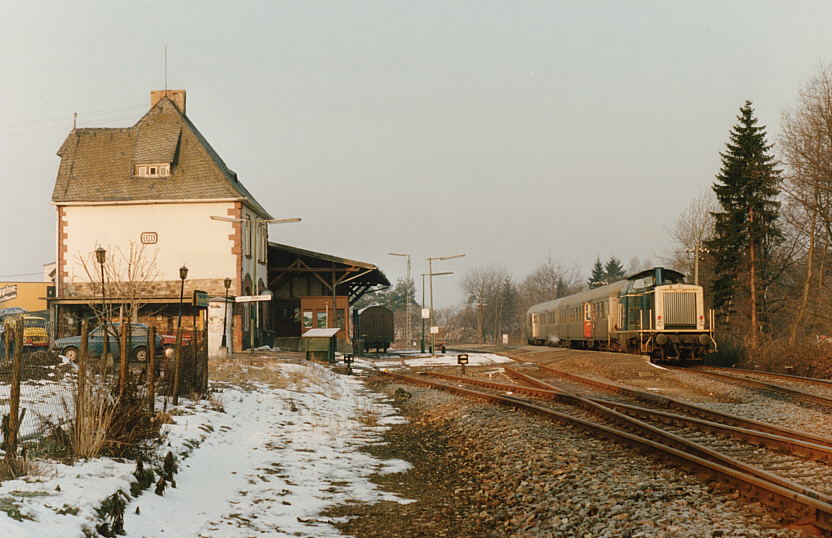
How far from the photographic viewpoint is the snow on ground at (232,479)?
601 cm

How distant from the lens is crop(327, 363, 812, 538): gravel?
625 cm

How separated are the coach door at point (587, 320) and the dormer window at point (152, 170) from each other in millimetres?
22487

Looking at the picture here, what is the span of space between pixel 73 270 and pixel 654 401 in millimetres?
31014

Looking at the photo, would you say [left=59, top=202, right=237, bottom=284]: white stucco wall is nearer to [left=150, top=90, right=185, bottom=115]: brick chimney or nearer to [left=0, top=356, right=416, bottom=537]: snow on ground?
[left=150, top=90, right=185, bottom=115]: brick chimney

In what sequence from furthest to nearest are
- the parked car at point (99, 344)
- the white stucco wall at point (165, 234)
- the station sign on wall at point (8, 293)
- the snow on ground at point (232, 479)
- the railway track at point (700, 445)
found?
the station sign on wall at point (8, 293) → the white stucco wall at point (165, 234) → the parked car at point (99, 344) → the railway track at point (700, 445) → the snow on ground at point (232, 479)

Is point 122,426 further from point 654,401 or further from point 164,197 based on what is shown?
point 164,197

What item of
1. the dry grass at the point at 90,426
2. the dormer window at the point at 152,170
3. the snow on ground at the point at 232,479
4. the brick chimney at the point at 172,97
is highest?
the brick chimney at the point at 172,97

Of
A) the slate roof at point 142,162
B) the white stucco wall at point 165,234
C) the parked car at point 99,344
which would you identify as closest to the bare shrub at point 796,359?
the parked car at point 99,344

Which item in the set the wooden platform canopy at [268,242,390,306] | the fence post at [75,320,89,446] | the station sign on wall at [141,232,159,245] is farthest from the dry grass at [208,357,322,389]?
the wooden platform canopy at [268,242,390,306]

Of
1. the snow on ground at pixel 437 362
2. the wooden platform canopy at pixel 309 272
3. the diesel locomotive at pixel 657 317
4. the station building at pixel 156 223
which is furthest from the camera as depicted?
the wooden platform canopy at pixel 309 272

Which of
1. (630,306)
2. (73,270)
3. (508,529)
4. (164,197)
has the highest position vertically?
(164,197)

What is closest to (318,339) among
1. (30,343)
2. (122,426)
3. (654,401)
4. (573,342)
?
(30,343)

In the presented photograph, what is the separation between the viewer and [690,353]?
2430 centimetres

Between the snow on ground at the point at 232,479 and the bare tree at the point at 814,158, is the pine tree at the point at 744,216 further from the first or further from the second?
the snow on ground at the point at 232,479
